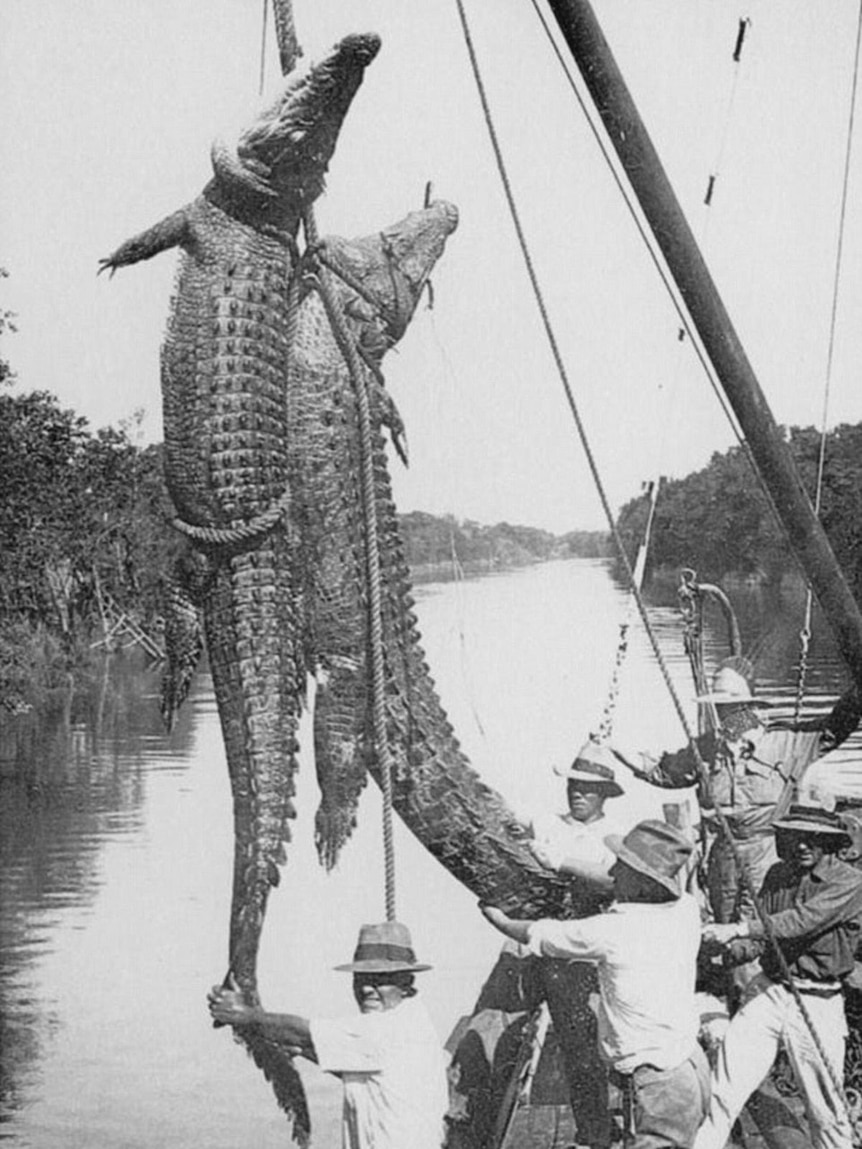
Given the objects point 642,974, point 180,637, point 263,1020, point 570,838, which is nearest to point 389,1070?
point 263,1020

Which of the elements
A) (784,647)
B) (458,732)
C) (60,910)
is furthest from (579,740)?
(784,647)

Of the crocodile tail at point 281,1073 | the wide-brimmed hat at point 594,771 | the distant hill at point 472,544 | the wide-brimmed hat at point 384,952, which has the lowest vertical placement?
the crocodile tail at point 281,1073

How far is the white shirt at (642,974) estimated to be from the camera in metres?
4.28

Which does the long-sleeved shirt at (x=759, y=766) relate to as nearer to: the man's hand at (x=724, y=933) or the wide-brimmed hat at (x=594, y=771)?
the wide-brimmed hat at (x=594, y=771)

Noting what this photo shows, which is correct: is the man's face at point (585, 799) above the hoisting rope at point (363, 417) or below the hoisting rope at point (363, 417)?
below

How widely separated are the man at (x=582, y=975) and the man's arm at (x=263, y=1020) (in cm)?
87

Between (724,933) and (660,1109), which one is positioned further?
(724,933)

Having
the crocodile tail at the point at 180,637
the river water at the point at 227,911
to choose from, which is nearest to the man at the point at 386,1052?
the crocodile tail at the point at 180,637

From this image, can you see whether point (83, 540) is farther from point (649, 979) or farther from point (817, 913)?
point (649, 979)

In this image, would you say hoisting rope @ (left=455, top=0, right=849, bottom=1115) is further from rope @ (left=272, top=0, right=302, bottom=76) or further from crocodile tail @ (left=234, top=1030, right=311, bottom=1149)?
crocodile tail @ (left=234, top=1030, right=311, bottom=1149)

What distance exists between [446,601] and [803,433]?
12.8 meters

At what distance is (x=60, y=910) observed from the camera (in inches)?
310

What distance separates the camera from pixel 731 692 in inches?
213

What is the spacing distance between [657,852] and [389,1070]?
2.71ft
